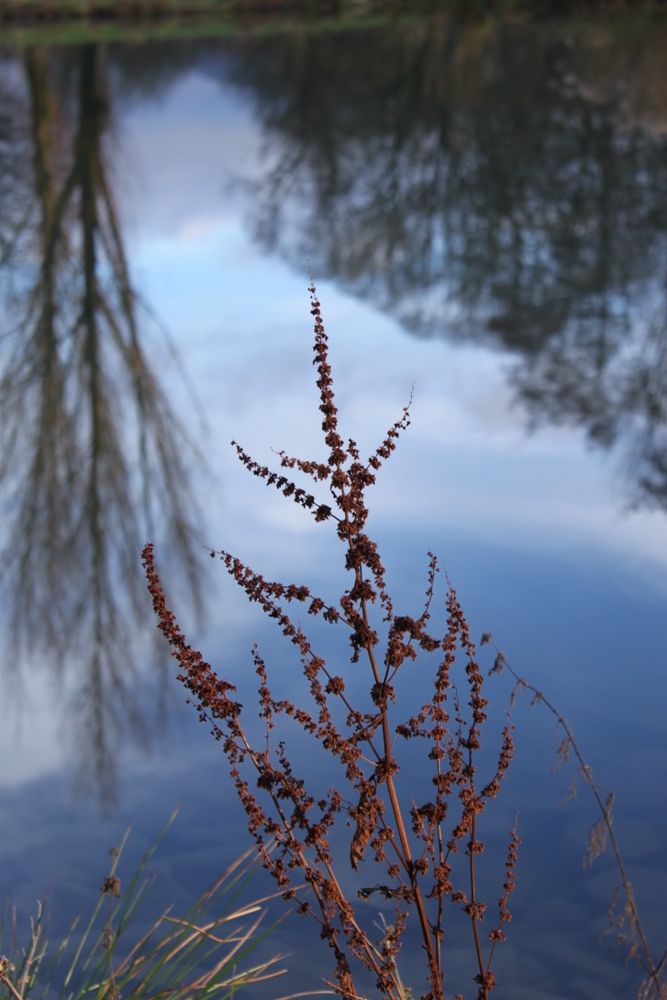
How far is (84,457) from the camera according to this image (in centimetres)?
660

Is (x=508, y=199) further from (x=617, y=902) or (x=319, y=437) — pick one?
(x=617, y=902)

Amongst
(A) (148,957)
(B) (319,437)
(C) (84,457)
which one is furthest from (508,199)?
(A) (148,957)

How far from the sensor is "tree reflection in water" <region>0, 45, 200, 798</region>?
15.1 ft

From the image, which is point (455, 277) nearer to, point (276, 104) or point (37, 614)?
point (37, 614)

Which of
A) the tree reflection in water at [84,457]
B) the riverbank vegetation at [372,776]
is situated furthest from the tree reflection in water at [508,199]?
the riverbank vegetation at [372,776]

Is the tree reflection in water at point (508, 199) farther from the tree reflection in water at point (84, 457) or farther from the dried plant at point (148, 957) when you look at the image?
the dried plant at point (148, 957)

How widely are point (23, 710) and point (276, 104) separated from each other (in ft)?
51.2

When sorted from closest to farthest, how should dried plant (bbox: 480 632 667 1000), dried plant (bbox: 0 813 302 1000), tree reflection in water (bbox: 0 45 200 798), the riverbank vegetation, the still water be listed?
the riverbank vegetation → dried plant (bbox: 480 632 667 1000) → dried plant (bbox: 0 813 302 1000) → the still water → tree reflection in water (bbox: 0 45 200 798)

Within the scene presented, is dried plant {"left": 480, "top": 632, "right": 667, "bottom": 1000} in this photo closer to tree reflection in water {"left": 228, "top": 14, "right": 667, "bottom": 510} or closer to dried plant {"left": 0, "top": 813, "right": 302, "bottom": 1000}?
dried plant {"left": 0, "top": 813, "right": 302, "bottom": 1000}

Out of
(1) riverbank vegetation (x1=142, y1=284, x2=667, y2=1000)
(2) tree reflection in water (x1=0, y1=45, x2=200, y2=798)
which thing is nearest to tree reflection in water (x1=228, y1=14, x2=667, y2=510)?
(2) tree reflection in water (x1=0, y1=45, x2=200, y2=798)

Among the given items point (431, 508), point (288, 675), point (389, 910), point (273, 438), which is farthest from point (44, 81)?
point (389, 910)

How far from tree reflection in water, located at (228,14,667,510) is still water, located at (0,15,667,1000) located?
2.1 inches

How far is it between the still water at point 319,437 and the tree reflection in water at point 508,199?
5cm

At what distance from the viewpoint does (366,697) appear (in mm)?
3865
